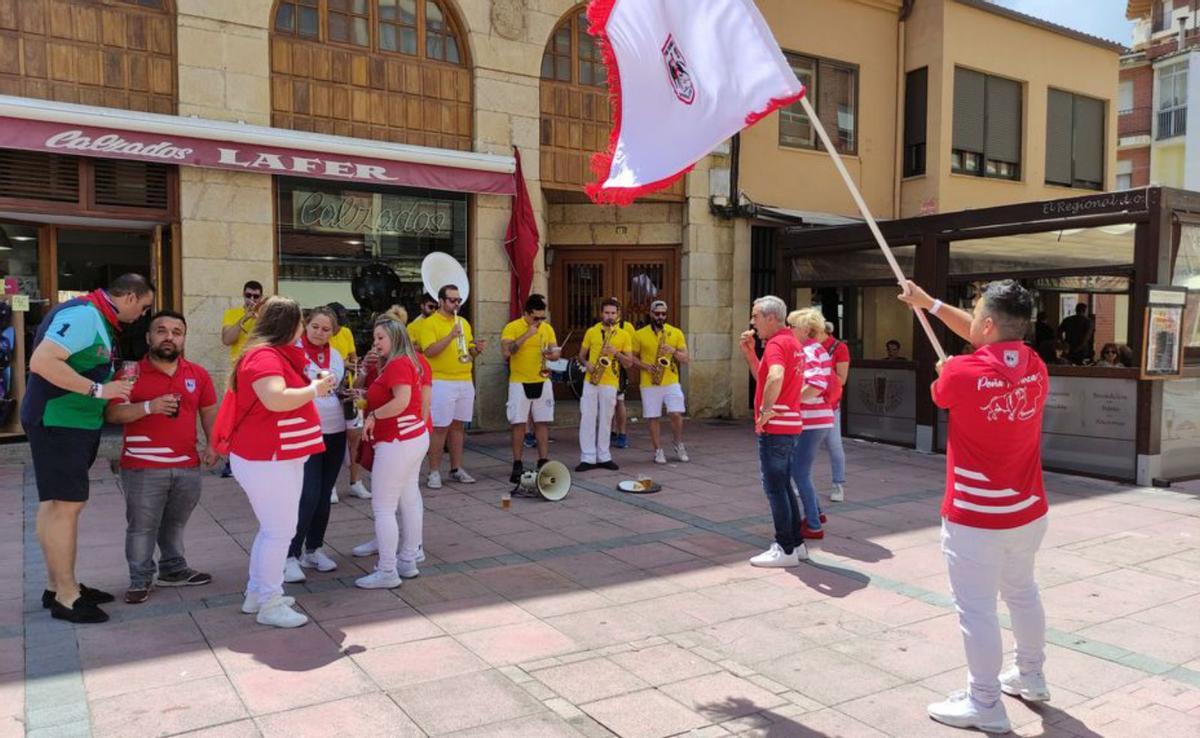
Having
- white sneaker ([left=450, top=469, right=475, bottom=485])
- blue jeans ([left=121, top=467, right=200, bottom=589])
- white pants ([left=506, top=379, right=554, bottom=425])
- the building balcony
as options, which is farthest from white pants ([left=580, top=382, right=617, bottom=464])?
the building balcony

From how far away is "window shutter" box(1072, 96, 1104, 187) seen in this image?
1684 cm

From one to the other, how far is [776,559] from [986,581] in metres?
2.31

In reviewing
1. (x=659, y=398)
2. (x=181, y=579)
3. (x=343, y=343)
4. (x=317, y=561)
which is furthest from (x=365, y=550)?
(x=659, y=398)

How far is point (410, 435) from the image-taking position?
16.9ft

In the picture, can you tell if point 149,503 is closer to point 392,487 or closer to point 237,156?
point 392,487

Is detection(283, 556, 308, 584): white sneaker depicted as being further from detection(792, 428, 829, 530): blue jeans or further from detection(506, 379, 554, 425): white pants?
detection(506, 379, 554, 425): white pants

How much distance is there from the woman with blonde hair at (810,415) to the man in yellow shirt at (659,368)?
3.14 meters

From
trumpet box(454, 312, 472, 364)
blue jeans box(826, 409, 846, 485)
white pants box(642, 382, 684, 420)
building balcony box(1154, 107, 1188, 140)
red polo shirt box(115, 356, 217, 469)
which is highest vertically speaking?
building balcony box(1154, 107, 1188, 140)

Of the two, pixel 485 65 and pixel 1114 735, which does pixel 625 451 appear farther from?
pixel 1114 735

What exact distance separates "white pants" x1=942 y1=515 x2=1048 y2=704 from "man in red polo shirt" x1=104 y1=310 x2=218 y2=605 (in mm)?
3848

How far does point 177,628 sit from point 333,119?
7077 mm

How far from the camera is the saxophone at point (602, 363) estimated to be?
Answer: 356 inches

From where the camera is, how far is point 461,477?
27.7ft

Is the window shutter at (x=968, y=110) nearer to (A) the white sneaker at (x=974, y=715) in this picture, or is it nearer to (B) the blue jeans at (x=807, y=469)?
(B) the blue jeans at (x=807, y=469)
